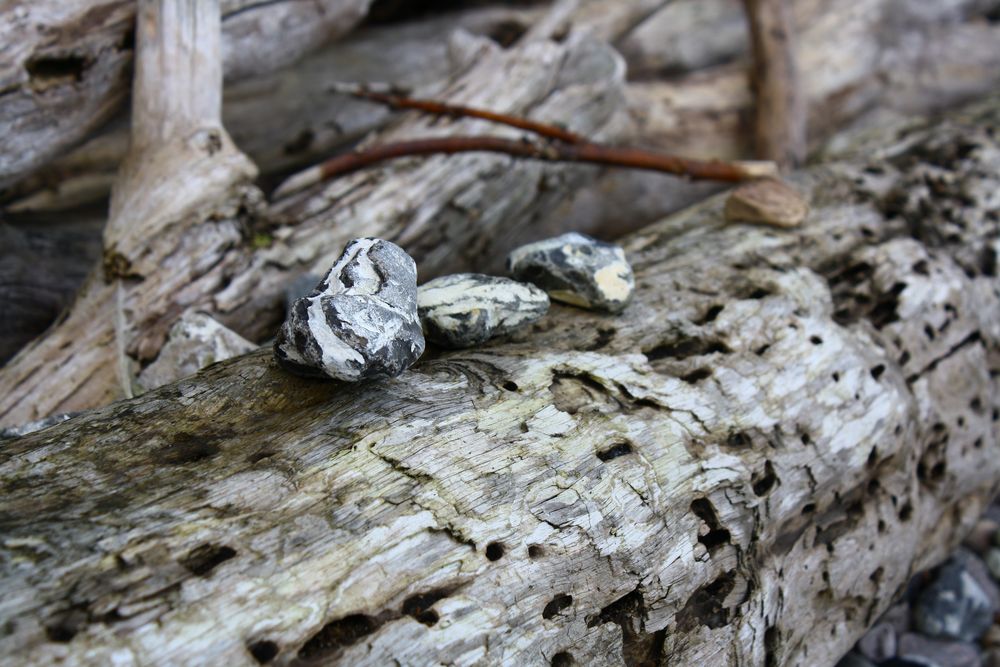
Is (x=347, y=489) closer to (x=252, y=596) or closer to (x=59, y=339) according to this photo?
(x=252, y=596)

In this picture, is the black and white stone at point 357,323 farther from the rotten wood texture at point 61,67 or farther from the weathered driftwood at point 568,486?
the rotten wood texture at point 61,67

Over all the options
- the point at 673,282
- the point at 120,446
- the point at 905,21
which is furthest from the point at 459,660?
the point at 905,21

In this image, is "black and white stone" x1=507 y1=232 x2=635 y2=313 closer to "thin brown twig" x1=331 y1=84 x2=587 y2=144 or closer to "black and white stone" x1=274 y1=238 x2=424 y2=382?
"black and white stone" x1=274 y1=238 x2=424 y2=382

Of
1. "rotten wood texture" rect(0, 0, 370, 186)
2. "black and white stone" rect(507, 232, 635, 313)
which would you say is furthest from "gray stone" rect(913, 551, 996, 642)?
"rotten wood texture" rect(0, 0, 370, 186)

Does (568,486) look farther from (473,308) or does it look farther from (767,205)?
(767,205)

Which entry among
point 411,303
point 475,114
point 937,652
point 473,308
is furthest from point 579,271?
point 937,652
